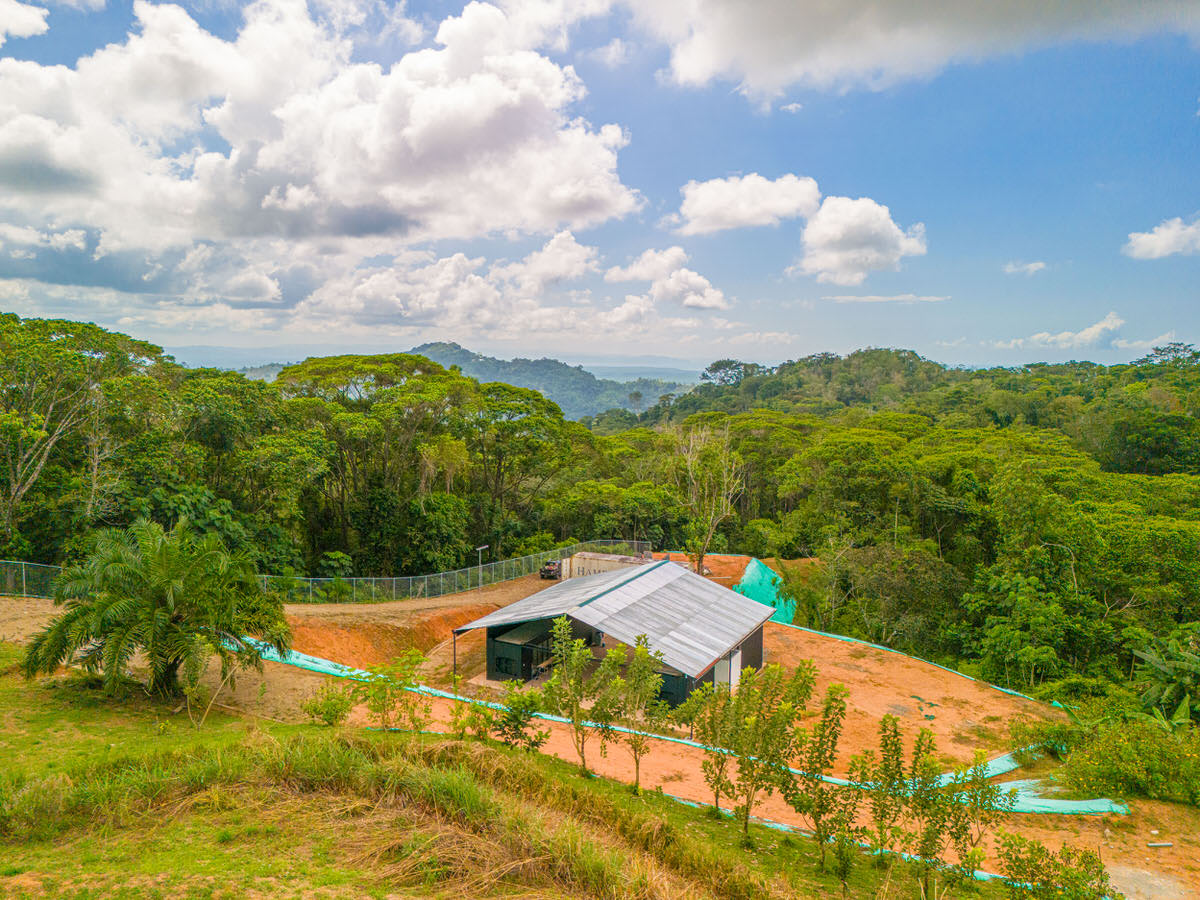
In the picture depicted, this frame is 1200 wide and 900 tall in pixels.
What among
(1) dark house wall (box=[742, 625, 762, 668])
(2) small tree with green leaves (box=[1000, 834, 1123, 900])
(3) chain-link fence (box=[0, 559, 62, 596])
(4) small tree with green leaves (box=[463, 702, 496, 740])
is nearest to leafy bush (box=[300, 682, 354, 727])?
(4) small tree with green leaves (box=[463, 702, 496, 740])

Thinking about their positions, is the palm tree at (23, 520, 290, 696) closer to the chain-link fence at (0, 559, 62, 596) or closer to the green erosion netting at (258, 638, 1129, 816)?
the green erosion netting at (258, 638, 1129, 816)

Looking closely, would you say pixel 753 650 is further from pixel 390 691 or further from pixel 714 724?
pixel 390 691

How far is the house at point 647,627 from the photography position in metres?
16.2

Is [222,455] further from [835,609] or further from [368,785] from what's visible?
[835,609]

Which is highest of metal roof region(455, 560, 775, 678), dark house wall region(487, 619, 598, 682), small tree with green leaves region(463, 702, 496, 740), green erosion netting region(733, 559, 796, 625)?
small tree with green leaves region(463, 702, 496, 740)

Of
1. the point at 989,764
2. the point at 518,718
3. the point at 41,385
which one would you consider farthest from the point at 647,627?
the point at 41,385

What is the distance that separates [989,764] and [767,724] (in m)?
9.98

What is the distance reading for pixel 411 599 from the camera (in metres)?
25.3

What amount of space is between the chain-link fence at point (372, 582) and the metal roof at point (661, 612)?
244 inches

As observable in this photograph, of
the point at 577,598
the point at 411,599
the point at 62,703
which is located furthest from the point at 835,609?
the point at 62,703

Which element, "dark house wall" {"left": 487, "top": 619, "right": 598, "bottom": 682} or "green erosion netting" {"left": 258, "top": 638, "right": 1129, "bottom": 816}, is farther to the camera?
"dark house wall" {"left": 487, "top": 619, "right": 598, "bottom": 682}

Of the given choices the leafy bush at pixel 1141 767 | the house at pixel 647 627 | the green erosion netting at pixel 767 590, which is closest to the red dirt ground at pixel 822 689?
the leafy bush at pixel 1141 767

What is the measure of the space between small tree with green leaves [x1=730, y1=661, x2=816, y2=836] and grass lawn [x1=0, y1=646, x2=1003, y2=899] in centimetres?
100

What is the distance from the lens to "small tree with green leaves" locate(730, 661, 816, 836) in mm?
7848
